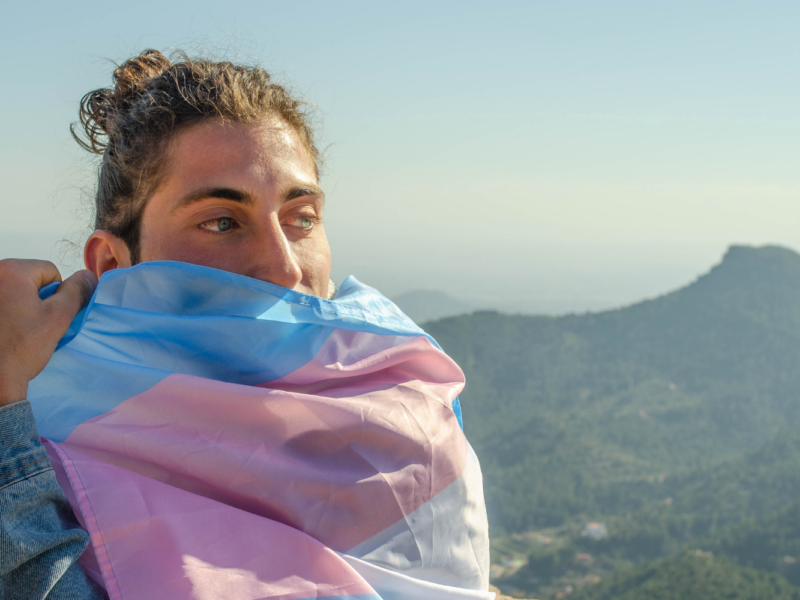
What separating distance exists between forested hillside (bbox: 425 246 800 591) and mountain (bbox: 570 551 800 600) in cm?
561

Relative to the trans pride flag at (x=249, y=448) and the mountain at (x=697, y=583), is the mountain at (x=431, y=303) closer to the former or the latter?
the mountain at (x=697, y=583)

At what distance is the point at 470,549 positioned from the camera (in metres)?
1.39

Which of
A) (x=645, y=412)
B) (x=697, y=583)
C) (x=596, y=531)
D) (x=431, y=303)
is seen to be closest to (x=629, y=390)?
(x=645, y=412)

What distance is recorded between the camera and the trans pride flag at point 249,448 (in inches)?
41.2

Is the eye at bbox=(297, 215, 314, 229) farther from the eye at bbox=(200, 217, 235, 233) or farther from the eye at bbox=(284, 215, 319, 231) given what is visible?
the eye at bbox=(200, 217, 235, 233)

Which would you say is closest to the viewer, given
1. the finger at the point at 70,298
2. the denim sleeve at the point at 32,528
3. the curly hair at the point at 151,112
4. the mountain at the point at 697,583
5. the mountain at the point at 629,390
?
the denim sleeve at the point at 32,528

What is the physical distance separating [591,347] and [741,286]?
21866 millimetres

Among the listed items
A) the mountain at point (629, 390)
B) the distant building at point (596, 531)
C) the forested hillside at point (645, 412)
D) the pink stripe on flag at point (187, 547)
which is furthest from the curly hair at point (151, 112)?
the mountain at point (629, 390)

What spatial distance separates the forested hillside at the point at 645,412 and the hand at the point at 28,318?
44.9 m

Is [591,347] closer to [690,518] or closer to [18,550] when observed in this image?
[690,518]

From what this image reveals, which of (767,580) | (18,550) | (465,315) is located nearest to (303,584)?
(18,550)

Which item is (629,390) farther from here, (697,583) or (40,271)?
(40,271)

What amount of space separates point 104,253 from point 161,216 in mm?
264

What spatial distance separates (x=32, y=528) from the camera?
96 cm
